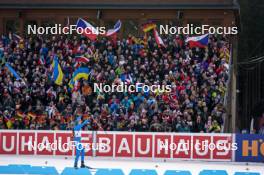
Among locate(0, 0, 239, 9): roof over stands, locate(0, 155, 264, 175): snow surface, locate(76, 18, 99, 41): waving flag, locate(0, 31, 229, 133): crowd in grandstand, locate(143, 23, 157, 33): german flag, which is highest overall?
locate(0, 0, 239, 9): roof over stands

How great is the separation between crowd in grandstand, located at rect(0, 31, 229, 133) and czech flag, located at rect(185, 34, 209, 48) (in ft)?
0.78

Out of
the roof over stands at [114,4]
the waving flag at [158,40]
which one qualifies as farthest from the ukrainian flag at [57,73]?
the roof over stands at [114,4]

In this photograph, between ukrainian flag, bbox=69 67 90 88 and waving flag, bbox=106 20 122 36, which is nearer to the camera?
ukrainian flag, bbox=69 67 90 88

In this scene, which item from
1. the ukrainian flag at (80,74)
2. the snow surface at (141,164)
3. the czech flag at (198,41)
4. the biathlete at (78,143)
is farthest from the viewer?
the czech flag at (198,41)

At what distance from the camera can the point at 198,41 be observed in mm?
24719

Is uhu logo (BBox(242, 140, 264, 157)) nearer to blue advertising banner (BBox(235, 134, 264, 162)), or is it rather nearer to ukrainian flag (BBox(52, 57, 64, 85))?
blue advertising banner (BBox(235, 134, 264, 162))

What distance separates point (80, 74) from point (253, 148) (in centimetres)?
784

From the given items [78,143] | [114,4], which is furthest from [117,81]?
[114,4]

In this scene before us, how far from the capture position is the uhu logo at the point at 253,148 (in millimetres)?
18703

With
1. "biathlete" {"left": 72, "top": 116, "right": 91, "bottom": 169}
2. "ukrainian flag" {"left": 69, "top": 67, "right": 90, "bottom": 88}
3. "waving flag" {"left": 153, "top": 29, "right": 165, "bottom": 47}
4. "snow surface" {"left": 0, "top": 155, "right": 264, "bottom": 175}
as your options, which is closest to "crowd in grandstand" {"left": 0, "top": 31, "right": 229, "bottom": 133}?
"waving flag" {"left": 153, "top": 29, "right": 165, "bottom": 47}

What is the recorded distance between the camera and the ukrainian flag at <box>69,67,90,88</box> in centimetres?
2341

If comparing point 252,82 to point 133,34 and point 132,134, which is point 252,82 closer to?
point 133,34

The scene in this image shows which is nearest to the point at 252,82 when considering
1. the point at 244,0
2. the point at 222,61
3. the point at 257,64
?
the point at 257,64

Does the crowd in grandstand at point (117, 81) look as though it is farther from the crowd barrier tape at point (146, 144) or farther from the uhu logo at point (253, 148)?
the uhu logo at point (253, 148)
